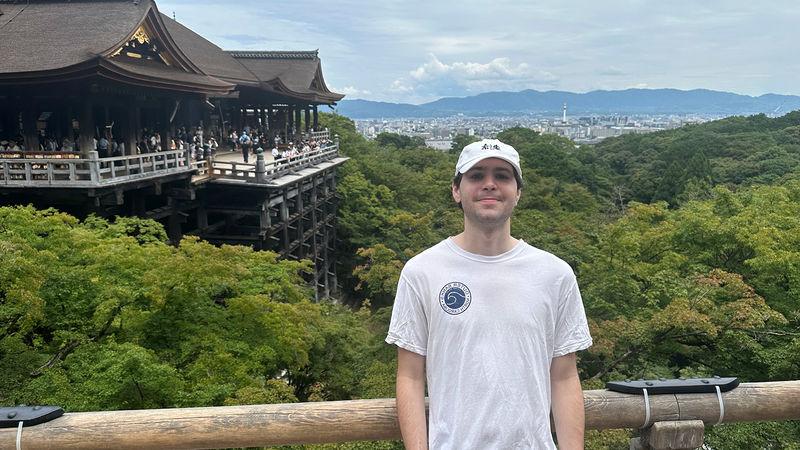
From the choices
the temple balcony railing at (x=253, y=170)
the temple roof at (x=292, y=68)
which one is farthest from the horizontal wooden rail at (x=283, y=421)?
the temple roof at (x=292, y=68)

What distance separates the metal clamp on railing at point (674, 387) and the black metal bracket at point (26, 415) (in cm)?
273

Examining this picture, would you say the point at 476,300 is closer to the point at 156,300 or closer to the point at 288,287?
the point at 156,300

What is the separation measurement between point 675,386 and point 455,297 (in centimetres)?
139

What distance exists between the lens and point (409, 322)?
219 cm

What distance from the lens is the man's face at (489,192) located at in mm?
2188

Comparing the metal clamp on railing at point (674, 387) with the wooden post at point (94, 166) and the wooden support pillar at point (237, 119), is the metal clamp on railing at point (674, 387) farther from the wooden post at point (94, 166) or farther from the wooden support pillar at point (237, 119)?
the wooden support pillar at point (237, 119)

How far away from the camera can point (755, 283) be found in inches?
539

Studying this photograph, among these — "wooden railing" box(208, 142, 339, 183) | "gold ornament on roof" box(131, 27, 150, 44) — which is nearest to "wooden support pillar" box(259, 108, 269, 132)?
"wooden railing" box(208, 142, 339, 183)

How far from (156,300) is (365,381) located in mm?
4231

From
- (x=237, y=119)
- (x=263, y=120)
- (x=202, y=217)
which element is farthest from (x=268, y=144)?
(x=202, y=217)

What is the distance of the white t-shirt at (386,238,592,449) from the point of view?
2.09m

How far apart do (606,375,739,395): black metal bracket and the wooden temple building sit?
11465 millimetres

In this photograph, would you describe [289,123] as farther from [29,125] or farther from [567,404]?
[567,404]

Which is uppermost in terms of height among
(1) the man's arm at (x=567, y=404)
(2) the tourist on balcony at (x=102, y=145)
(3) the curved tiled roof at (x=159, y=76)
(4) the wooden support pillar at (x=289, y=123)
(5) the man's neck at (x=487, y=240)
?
(3) the curved tiled roof at (x=159, y=76)
